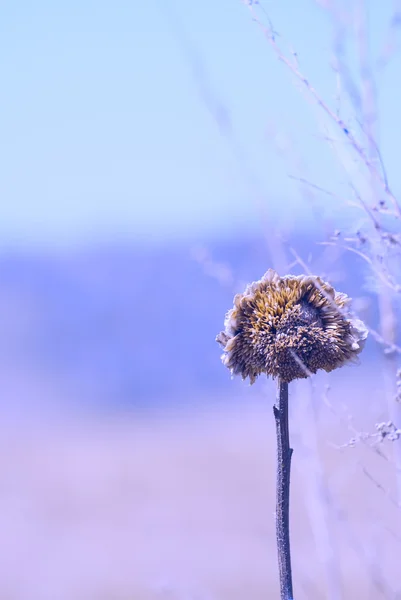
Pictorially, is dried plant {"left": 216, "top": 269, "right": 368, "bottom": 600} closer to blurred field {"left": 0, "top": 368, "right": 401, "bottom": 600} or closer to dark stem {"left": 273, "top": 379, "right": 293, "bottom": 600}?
dark stem {"left": 273, "top": 379, "right": 293, "bottom": 600}

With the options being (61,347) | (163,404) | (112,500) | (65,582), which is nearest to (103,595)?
(65,582)

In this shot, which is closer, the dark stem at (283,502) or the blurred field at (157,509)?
the dark stem at (283,502)

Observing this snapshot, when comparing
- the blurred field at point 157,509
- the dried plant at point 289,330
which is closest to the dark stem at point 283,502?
the dried plant at point 289,330

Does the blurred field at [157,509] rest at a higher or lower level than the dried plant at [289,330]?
higher

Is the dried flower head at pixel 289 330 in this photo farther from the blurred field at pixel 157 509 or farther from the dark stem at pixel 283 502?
the blurred field at pixel 157 509

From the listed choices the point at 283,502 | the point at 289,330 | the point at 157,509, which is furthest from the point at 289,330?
the point at 157,509

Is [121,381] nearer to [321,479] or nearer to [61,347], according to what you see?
[61,347]
